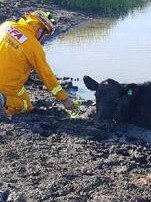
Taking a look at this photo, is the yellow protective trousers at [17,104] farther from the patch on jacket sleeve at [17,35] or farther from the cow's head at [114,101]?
the cow's head at [114,101]

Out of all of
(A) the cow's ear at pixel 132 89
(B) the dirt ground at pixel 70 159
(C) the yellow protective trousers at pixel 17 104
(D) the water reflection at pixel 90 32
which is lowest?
(B) the dirt ground at pixel 70 159

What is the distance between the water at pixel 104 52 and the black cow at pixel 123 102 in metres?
2.82

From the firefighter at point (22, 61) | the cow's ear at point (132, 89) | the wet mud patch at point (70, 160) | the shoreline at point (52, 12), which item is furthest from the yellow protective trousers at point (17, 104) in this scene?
the shoreline at point (52, 12)


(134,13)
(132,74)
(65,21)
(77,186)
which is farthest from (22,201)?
(134,13)

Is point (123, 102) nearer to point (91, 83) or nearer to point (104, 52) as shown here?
point (91, 83)

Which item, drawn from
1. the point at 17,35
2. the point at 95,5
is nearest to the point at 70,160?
the point at 17,35

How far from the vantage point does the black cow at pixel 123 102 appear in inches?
360

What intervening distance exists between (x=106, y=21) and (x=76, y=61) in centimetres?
742

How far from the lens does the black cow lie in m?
9.14

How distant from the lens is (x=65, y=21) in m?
21.2

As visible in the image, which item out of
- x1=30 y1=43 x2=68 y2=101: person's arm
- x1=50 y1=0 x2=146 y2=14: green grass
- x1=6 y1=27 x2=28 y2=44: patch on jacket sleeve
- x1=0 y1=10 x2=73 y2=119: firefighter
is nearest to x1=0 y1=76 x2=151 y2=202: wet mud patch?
x1=0 y1=10 x2=73 y2=119: firefighter

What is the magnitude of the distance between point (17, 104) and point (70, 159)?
2.37 metres

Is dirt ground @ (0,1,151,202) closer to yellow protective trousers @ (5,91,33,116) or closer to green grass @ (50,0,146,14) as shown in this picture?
yellow protective trousers @ (5,91,33,116)

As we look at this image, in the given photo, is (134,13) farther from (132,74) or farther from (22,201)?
(22,201)
